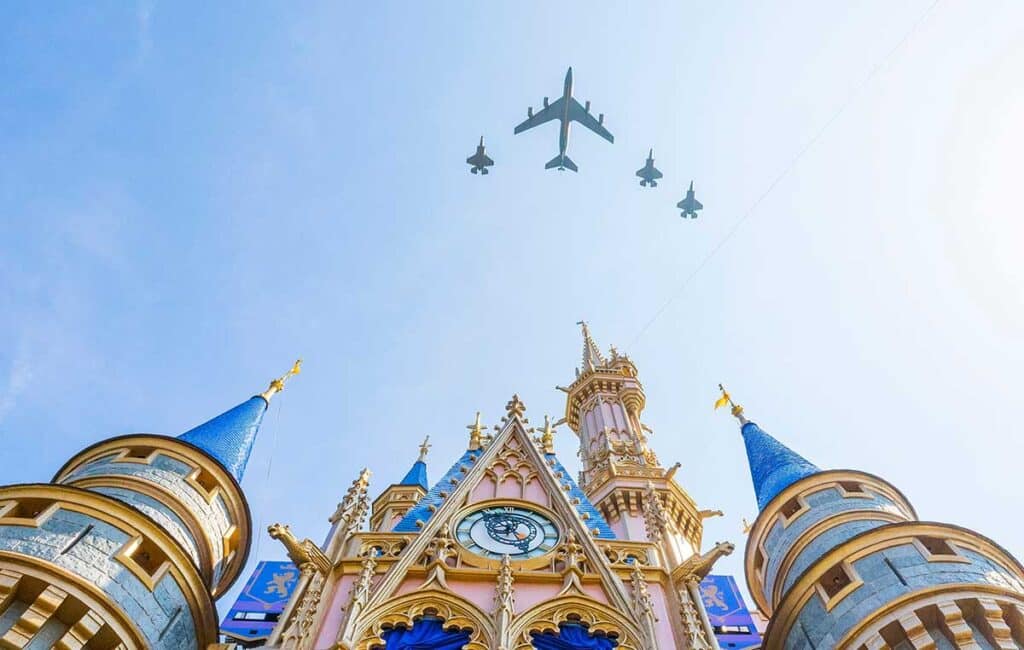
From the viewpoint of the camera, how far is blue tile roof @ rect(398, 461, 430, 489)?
4288cm

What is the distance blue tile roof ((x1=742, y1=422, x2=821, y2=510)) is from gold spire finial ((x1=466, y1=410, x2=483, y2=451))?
395 inches

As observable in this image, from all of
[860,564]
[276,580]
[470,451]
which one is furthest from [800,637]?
[276,580]

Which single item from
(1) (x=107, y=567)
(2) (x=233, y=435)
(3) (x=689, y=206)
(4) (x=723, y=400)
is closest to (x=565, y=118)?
(3) (x=689, y=206)

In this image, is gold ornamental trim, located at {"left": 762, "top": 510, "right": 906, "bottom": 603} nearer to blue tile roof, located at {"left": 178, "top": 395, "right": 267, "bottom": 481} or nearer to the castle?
the castle

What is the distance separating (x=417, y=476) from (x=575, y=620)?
24.7 meters

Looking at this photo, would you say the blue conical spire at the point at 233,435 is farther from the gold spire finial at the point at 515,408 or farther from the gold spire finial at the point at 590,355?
the gold spire finial at the point at 590,355

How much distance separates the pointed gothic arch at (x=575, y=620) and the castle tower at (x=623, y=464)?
346cm

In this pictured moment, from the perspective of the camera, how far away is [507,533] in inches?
953

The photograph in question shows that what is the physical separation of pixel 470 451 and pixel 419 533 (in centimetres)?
847

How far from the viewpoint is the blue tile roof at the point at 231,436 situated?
2688cm

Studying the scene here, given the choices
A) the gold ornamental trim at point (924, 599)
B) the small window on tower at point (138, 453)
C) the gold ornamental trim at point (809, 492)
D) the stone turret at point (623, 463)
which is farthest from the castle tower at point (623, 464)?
the small window on tower at point (138, 453)

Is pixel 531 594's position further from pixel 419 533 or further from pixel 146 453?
pixel 146 453

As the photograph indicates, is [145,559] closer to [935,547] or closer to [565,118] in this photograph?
[935,547]

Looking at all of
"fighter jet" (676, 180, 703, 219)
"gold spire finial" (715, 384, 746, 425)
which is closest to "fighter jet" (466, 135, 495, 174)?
"fighter jet" (676, 180, 703, 219)
